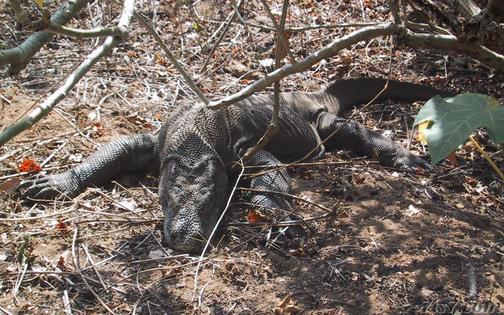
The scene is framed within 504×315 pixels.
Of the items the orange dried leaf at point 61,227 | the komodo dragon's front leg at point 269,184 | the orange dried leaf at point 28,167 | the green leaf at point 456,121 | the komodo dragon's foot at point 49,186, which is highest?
the green leaf at point 456,121

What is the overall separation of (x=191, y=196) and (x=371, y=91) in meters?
2.94

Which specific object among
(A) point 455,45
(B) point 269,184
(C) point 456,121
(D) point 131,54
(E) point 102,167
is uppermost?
(C) point 456,121

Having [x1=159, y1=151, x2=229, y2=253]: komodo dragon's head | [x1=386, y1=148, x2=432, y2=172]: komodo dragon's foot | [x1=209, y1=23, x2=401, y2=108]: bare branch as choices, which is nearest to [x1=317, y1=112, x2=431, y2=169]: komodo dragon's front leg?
[x1=386, y1=148, x2=432, y2=172]: komodo dragon's foot

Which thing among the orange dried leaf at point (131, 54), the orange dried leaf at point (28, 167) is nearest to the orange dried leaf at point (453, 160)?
the orange dried leaf at point (28, 167)

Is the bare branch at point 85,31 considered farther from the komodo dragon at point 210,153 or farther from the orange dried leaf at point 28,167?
the orange dried leaf at point 28,167

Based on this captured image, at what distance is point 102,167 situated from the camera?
Answer: 17.0ft

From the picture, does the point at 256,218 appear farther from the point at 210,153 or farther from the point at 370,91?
the point at 370,91

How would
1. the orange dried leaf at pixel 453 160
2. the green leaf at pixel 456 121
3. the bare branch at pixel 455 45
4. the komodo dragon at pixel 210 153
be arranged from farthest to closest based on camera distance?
the orange dried leaf at pixel 453 160 → the komodo dragon at pixel 210 153 → the bare branch at pixel 455 45 → the green leaf at pixel 456 121

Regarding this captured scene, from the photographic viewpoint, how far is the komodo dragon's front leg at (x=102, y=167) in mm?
4965

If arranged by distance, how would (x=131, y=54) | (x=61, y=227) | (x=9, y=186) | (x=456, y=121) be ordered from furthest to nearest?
(x=131, y=54) → (x=9, y=186) → (x=61, y=227) → (x=456, y=121)

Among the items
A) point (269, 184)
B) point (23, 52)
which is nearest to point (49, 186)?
point (269, 184)

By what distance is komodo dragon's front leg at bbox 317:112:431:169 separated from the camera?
19.0 feet

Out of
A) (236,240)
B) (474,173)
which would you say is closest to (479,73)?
(474,173)

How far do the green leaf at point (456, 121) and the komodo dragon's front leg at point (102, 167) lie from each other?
127 inches
